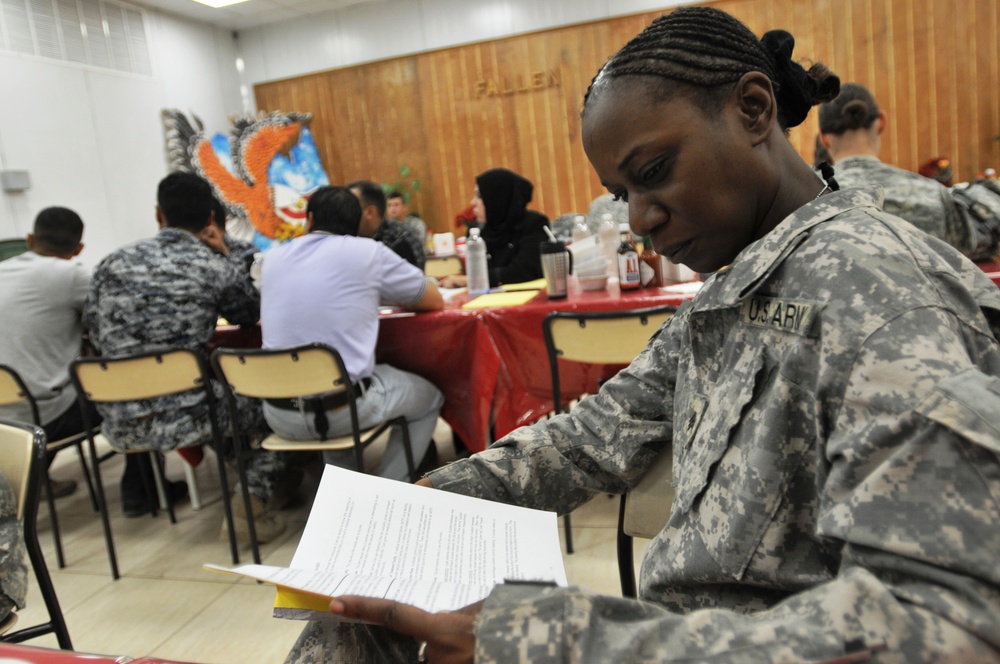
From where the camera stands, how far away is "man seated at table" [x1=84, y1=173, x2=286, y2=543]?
2.47 m

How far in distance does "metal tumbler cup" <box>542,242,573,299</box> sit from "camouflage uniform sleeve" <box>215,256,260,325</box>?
1.18m

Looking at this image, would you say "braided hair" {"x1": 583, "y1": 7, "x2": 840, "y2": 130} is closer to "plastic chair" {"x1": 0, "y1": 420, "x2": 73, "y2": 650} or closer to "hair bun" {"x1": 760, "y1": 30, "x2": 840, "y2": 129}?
"hair bun" {"x1": 760, "y1": 30, "x2": 840, "y2": 129}

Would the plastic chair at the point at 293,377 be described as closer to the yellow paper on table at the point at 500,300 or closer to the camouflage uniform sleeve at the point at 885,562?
the yellow paper on table at the point at 500,300

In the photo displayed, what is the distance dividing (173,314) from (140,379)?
0.29m

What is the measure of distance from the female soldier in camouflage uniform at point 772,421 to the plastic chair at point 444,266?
3.37 m

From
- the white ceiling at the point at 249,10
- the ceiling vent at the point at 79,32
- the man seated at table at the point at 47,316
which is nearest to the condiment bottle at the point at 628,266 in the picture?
the man seated at table at the point at 47,316

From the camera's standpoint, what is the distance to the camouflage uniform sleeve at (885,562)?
1.45 feet

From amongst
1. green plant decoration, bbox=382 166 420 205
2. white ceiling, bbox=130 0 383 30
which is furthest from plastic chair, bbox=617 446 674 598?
white ceiling, bbox=130 0 383 30

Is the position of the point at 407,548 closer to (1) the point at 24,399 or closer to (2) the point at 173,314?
(2) the point at 173,314

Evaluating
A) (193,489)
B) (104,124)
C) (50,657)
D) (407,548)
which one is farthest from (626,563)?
(104,124)

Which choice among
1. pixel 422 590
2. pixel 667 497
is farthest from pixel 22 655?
pixel 667 497

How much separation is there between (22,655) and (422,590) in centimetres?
35

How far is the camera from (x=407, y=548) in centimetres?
79

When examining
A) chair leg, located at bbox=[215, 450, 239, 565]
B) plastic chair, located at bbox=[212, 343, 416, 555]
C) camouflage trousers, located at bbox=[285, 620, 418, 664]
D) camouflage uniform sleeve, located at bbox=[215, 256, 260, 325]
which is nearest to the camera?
camouflage trousers, located at bbox=[285, 620, 418, 664]
